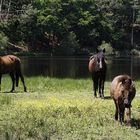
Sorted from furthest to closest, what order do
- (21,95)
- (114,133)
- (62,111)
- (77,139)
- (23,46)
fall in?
1. (23,46)
2. (21,95)
3. (62,111)
4. (114,133)
5. (77,139)

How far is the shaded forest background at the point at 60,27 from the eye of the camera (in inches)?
3597

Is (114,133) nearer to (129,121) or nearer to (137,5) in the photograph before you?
(129,121)

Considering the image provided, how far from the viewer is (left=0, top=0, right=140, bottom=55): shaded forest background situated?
9138cm

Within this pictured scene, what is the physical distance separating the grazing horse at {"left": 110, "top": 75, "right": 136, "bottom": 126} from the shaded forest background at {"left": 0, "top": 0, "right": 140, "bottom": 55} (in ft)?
222

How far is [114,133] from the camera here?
41.7 ft

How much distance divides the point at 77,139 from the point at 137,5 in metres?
118

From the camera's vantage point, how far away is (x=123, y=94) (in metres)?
13.3

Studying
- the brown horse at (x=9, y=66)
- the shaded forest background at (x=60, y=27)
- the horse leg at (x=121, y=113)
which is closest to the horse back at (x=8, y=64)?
the brown horse at (x=9, y=66)

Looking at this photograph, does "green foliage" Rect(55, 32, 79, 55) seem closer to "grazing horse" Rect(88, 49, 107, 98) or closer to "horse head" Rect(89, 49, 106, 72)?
"grazing horse" Rect(88, 49, 107, 98)

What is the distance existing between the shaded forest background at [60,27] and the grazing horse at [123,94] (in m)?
67.8

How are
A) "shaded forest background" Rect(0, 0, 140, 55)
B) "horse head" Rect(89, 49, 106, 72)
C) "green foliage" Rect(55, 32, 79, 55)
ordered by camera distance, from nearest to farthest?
"horse head" Rect(89, 49, 106, 72)
"shaded forest background" Rect(0, 0, 140, 55)
"green foliage" Rect(55, 32, 79, 55)

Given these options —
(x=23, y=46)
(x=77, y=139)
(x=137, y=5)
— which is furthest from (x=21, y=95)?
(x=137, y=5)

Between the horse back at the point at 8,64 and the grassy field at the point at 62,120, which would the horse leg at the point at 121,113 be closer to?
the grassy field at the point at 62,120

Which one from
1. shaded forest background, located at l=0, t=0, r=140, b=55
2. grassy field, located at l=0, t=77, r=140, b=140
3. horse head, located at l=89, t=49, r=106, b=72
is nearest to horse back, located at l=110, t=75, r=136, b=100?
grassy field, located at l=0, t=77, r=140, b=140
